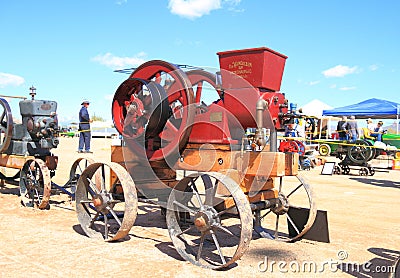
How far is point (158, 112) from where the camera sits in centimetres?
461

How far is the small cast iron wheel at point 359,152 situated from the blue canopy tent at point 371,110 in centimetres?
565

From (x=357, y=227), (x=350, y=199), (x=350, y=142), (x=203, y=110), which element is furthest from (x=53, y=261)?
(x=350, y=142)

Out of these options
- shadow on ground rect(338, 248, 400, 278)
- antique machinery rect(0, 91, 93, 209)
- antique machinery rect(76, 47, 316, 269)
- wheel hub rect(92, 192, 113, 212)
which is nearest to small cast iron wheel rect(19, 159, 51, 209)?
antique machinery rect(0, 91, 93, 209)

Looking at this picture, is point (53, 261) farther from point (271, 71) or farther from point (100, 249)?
point (271, 71)

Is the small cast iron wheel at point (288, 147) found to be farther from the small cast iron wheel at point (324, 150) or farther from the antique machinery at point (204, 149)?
the antique machinery at point (204, 149)

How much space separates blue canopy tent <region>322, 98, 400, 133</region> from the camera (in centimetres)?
1784

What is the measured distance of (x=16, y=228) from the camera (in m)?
5.20

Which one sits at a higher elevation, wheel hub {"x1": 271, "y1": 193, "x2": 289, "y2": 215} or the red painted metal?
the red painted metal

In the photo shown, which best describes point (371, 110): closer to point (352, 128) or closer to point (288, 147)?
point (352, 128)

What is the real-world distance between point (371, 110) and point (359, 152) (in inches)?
253

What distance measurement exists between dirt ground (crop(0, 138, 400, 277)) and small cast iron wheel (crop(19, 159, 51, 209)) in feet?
0.52

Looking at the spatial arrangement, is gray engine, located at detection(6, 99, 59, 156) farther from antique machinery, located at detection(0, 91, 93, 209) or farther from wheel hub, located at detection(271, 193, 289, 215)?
wheel hub, located at detection(271, 193, 289, 215)

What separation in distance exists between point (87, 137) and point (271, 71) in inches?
378

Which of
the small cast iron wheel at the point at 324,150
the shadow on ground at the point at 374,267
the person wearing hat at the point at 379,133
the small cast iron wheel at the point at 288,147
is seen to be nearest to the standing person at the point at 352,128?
the small cast iron wheel at the point at 324,150
